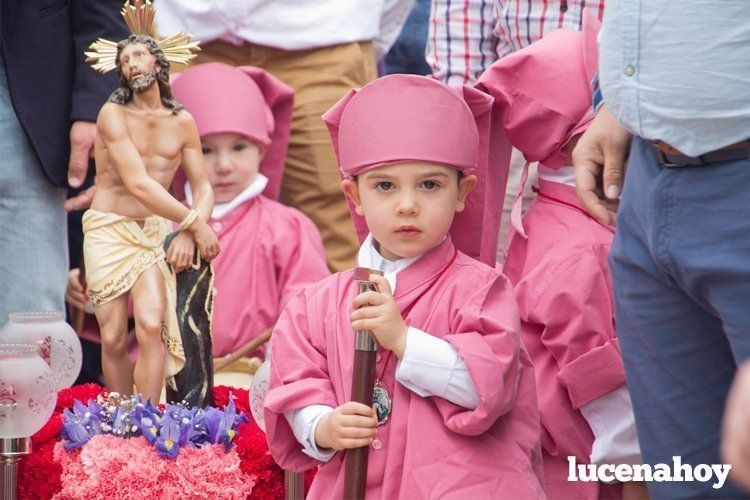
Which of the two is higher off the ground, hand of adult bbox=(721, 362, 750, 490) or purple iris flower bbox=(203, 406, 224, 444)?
hand of adult bbox=(721, 362, 750, 490)

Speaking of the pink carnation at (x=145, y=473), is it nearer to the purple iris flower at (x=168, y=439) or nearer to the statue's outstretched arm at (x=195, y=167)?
the purple iris flower at (x=168, y=439)

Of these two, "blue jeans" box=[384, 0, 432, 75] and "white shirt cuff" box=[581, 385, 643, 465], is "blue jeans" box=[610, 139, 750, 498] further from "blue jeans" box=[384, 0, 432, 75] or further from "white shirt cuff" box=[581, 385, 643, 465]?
"blue jeans" box=[384, 0, 432, 75]

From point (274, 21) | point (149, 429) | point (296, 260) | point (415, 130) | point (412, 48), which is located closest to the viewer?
point (415, 130)

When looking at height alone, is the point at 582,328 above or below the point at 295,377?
below

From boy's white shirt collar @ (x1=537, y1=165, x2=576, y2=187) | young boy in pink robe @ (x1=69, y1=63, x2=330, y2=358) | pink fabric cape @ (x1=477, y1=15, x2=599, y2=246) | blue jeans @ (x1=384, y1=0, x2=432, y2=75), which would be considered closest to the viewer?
pink fabric cape @ (x1=477, y1=15, x2=599, y2=246)

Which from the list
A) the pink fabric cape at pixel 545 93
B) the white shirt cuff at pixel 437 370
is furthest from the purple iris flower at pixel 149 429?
the pink fabric cape at pixel 545 93

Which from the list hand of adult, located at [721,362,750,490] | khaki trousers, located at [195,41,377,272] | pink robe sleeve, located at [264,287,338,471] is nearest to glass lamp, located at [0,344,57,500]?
pink robe sleeve, located at [264,287,338,471]

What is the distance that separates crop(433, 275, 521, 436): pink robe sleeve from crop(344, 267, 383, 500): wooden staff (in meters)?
0.19

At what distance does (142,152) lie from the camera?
3.15 meters

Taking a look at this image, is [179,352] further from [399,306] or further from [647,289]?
[647,289]

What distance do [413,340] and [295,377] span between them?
11.8 inches

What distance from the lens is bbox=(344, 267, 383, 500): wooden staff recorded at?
238 cm

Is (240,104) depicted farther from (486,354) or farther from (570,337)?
(486,354)

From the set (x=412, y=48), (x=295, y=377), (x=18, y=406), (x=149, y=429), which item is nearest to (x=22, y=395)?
(x=18, y=406)
